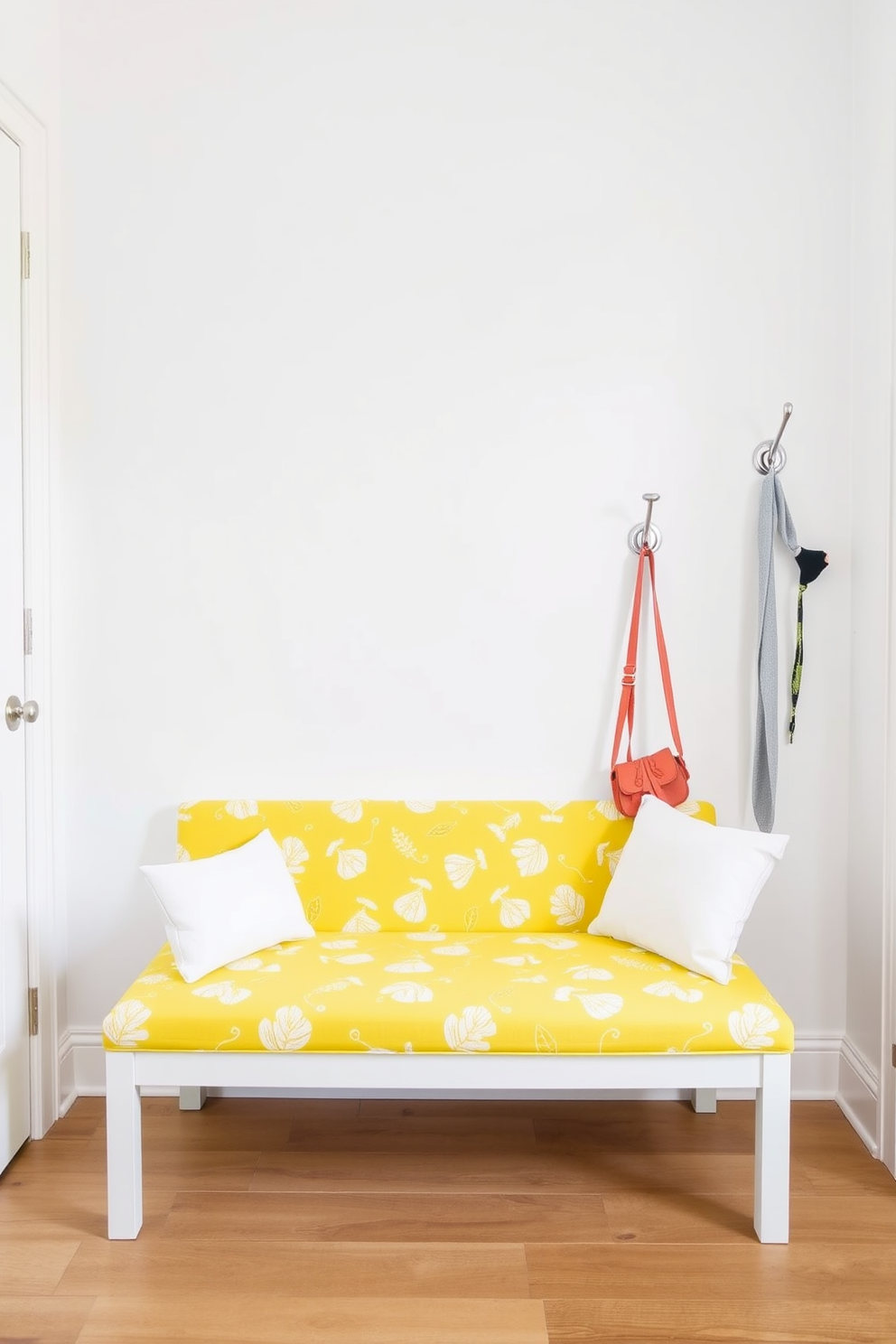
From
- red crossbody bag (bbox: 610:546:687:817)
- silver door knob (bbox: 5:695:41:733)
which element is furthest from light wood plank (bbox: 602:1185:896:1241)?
silver door knob (bbox: 5:695:41:733)

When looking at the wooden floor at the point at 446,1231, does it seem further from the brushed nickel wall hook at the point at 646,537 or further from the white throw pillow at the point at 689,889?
the brushed nickel wall hook at the point at 646,537

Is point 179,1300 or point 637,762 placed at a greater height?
point 637,762

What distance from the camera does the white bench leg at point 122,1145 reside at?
1855mm

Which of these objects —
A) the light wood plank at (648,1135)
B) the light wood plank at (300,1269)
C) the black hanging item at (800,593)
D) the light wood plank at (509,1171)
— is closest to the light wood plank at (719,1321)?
the light wood plank at (300,1269)

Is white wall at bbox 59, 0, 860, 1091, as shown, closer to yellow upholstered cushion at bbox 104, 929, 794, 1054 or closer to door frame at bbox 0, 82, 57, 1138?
door frame at bbox 0, 82, 57, 1138

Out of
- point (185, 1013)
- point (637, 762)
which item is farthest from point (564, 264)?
point (185, 1013)

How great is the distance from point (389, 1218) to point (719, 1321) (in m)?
0.64

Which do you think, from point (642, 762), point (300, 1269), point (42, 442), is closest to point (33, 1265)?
point (300, 1269)

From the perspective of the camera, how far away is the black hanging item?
7.72 ft

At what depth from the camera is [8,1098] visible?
2154 millimetres

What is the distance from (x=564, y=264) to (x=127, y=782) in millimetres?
1697

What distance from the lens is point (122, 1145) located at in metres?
1.85

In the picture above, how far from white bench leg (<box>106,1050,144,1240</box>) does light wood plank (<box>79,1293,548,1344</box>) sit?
0.53 ft

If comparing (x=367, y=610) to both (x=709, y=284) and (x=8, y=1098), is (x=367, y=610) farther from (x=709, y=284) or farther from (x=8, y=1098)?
(x=8, y=1098)
